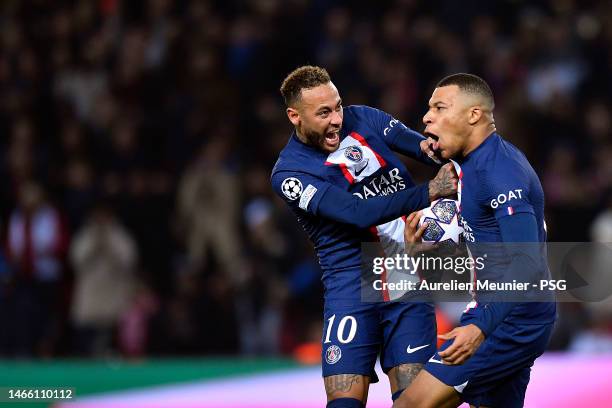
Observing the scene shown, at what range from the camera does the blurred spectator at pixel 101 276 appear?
12492 mm

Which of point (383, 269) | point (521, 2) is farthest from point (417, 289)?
point (521, 2)

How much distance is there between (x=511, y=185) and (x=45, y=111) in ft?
32.4

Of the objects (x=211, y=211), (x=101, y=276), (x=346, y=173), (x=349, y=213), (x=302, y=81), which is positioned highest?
(x=211, y=211)

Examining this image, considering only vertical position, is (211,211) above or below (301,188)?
above

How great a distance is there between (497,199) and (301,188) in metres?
1.18

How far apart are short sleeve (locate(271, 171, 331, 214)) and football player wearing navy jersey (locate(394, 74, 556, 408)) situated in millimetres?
695

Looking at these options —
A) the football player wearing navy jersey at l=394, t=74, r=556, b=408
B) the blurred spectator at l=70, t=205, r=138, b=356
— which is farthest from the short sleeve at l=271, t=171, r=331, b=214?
the blurred spectator at l=70, t=205, r=138, b=356

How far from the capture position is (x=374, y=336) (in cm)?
611

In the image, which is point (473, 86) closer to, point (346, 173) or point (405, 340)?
point (346, 173)

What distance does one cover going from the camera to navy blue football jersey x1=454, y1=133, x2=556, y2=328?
206 inches

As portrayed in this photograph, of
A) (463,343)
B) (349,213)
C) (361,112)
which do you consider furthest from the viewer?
(361,112)

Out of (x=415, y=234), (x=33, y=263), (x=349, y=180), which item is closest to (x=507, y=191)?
(x=415, y=234)

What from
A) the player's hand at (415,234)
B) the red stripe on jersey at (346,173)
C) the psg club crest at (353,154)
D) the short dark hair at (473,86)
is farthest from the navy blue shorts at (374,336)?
the short dark hair at (473,86)

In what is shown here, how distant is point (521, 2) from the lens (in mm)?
13422
